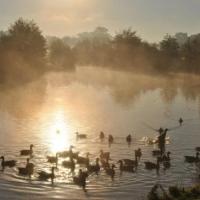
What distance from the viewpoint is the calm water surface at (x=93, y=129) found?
85.0ft

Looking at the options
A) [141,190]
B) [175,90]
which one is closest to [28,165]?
[141,190]

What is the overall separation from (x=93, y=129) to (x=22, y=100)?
22377mm

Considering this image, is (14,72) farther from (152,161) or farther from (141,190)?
(141,190)

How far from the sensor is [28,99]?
2589 inches

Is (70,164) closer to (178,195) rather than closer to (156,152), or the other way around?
(156,152)

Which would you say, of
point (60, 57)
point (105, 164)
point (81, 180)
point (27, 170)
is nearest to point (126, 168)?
point (105, 164)

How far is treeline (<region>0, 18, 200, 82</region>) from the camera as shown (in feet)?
315

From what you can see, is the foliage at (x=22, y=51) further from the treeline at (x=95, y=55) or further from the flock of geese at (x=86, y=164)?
the flock of geese at (x=86, y=164)

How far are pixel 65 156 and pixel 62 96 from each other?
135 ft

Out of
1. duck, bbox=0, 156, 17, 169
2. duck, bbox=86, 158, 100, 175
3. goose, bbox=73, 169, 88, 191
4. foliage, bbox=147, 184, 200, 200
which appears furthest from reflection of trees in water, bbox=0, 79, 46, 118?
foliage, bbox=147, 184, 200, 200

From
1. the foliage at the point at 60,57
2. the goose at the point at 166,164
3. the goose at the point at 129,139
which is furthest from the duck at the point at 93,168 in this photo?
the foliage at the point at 60,57

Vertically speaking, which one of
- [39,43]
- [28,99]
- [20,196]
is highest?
[39,43]

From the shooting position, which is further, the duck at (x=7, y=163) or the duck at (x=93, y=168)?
the duck at (x=7, y=163)

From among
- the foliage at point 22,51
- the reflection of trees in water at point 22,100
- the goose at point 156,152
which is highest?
the foliage at point 22,51
